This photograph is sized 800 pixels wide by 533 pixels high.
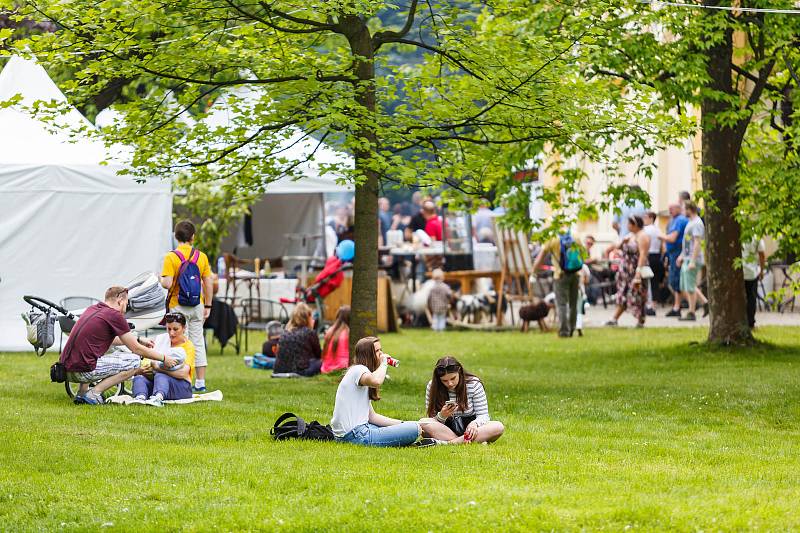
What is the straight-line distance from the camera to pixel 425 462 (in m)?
9.86


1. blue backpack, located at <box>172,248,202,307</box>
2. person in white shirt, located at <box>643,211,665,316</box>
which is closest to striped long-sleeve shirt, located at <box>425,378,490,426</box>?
blue backpack, located at <box>172,248,202,307</box>

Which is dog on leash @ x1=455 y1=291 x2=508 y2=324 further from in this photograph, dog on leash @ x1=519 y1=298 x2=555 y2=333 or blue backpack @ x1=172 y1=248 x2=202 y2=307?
blue backpack @ x1=172 y1=248 x2=202 y2=307

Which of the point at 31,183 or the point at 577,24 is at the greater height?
the point at 577,24

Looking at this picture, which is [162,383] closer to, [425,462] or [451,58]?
[451,58]

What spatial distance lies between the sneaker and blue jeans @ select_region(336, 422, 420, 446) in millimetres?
3303

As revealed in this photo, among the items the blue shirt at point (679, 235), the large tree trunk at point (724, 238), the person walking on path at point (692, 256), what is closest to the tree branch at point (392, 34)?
the large tree trunk at point (724, 238)

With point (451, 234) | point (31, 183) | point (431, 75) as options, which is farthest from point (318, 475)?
point (451, 234)

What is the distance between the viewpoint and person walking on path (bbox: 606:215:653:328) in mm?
23703

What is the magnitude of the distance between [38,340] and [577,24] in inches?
267

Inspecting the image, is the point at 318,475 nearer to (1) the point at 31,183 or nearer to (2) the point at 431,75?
(2) the point at 431,75

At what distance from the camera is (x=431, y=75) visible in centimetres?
1591

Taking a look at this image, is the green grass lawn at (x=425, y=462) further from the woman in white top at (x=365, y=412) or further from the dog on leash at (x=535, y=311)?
the dog on leash at (x=535, y=311)

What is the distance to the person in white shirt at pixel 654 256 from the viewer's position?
27.4 m

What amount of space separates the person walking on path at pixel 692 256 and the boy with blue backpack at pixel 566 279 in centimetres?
255
